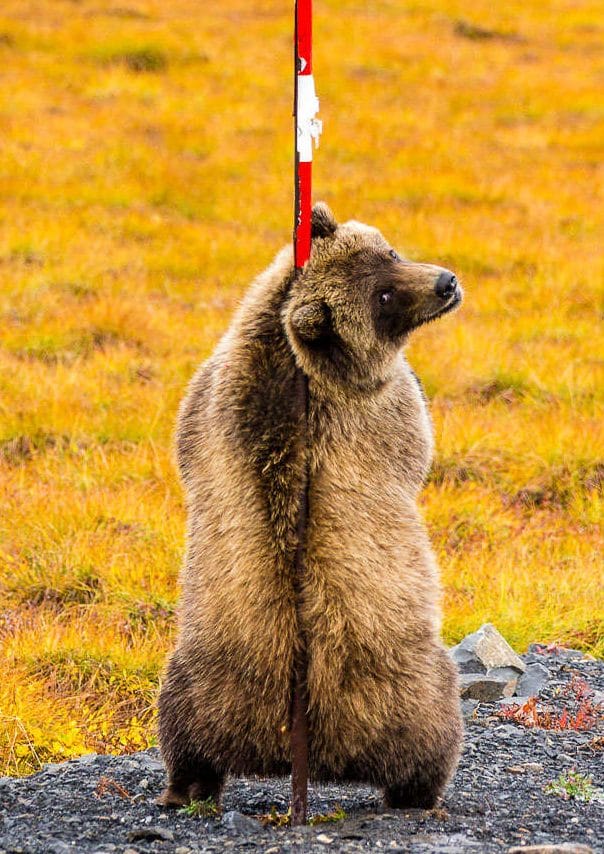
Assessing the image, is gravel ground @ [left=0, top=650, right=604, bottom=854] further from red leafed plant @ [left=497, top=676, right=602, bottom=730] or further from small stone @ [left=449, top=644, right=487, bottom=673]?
small stone @ [left=449, top=644, right=487, bottom=673]

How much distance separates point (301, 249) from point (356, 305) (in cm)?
22

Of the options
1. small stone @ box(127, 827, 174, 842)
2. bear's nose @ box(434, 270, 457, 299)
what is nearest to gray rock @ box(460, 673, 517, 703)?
small stone @ box(127, 827, 174, 842)

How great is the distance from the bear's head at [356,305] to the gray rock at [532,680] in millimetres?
2108

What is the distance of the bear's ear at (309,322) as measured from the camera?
136 inches

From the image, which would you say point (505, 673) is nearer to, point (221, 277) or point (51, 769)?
point (51, 769)

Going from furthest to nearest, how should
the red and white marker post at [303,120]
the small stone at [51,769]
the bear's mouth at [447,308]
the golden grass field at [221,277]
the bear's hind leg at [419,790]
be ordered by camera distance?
the golden grass field at [221,277] → the small stone at [51,769] → the bear's hind leg at [419,790] → the bear's mouth at [447,308] → the red and white marker post at [303,120]

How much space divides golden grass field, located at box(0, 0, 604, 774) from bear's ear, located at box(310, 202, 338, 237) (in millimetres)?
2226

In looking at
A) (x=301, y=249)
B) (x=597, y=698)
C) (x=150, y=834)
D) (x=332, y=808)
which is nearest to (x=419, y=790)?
(x=332, y=808)

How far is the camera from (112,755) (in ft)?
14.9

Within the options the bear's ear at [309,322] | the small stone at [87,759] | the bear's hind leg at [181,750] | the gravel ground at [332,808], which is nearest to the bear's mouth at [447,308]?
the bear's ear at [309,322]

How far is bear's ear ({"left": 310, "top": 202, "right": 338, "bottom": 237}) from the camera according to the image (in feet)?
11.8

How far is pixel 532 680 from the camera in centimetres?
525

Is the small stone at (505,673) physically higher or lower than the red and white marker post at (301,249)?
lower

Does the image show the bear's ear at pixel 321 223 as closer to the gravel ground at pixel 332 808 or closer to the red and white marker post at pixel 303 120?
the red and white marker post at pixel 303 120
